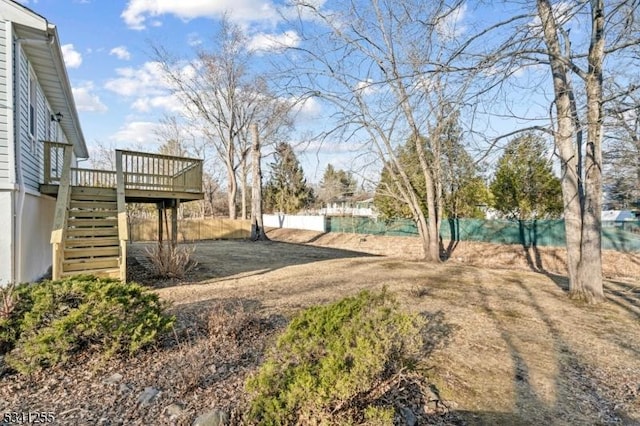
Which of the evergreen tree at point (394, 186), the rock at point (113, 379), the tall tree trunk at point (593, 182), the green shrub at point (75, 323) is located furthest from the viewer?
the evergreen tree at point (394, 186)

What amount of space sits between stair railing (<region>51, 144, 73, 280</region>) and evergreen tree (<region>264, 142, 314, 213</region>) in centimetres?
2554

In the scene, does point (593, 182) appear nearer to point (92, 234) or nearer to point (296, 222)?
point (92, 234)

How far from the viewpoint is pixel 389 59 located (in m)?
10.8

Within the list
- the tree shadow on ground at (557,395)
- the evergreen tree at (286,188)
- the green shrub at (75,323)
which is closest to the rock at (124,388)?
the green shrub at (75,323)

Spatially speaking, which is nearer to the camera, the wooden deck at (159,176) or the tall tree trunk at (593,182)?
the tall tree trunk at (593,182)

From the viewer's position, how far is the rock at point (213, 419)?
2.32m

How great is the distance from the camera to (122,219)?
21.7ft

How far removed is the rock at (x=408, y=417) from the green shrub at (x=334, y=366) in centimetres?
23

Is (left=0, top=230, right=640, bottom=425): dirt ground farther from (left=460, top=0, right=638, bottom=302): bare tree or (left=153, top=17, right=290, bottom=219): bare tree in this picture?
(left=153, top=17, right=290, bottom=219): bare tree

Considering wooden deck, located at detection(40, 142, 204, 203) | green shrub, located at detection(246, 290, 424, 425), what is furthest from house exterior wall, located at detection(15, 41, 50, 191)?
green shrub, located at detection(246, 290, 424, 425)

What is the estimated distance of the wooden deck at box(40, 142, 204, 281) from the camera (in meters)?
6.21

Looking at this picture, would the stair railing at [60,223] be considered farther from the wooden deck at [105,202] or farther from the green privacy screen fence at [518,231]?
the green privacy screen fence at [518,231]

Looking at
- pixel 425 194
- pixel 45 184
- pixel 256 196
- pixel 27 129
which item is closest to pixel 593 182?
pixel 27 129

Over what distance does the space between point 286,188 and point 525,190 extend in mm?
22241
